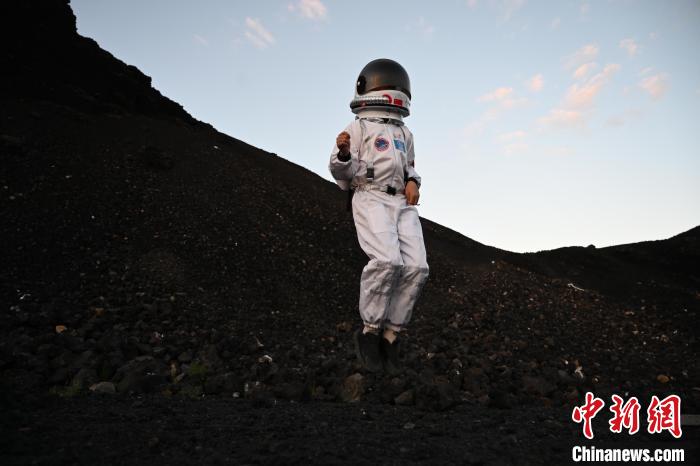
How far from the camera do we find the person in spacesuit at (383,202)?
14.3ft

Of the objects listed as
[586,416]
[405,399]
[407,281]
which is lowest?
[405,399]

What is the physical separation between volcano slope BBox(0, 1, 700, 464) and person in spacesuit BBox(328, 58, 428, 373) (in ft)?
1.59

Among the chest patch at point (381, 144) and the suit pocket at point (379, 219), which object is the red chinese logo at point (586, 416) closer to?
the suit pocket at point (379, 219)

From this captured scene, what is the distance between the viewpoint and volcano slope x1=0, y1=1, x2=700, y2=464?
284cm

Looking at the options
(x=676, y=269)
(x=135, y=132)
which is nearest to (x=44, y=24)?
(x=135, y=132)

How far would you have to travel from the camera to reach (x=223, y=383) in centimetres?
430

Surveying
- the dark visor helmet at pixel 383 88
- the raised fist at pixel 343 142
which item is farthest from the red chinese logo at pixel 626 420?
the dark visor helmet at pixel 383 88

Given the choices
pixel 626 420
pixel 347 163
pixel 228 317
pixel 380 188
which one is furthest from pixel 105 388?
pixel 626 420

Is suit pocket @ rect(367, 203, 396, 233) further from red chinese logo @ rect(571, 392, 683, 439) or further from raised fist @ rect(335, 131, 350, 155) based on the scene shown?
red chinese logo @ rect(571, 392, 683, 439)

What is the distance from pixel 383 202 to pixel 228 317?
372 centimetres

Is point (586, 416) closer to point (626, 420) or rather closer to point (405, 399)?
point (626, 420)

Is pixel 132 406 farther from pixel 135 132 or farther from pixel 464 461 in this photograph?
pixel 135 132

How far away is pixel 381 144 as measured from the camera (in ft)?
15.6

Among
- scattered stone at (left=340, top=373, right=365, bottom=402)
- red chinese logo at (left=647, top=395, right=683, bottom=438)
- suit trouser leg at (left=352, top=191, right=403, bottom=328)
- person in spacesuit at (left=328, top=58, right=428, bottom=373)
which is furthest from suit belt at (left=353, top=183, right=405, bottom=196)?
red chinese logo at (left=647, top=395, right=683, bottom=438)
